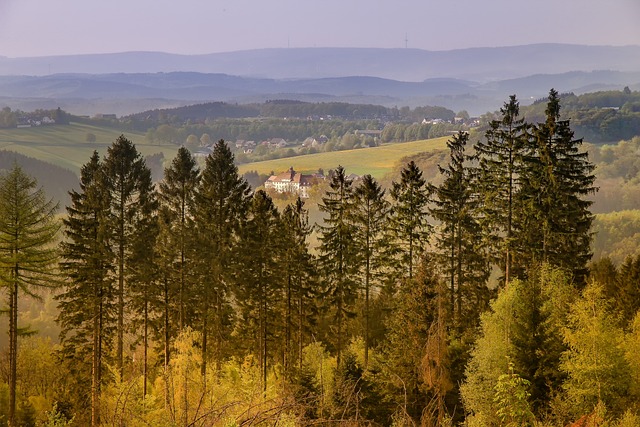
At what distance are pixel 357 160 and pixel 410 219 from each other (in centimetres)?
7587

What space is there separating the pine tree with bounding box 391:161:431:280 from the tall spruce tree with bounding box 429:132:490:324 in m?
0.70

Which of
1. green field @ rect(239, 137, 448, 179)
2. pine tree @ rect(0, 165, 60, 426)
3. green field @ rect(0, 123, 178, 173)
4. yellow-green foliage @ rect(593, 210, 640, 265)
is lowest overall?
yellow-green foliage @ rect(593, 210, 640, 265)

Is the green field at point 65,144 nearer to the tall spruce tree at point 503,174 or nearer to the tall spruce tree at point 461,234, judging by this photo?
the tall spruce tree at point 461,234

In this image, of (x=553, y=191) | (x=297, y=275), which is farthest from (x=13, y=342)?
(x=553, y=191)

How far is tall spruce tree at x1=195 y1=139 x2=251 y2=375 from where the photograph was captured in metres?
33.9

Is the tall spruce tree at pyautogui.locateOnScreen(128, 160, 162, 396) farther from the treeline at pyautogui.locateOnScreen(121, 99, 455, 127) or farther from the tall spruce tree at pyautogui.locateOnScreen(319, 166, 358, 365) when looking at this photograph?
the treeline at pyautogui.locateOnScreen(121, 99, 455, 127)

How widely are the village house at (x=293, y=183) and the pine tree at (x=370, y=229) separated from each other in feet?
124

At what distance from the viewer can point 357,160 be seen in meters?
109

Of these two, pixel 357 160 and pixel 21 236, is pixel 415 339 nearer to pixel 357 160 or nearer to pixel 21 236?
pixel 21 236

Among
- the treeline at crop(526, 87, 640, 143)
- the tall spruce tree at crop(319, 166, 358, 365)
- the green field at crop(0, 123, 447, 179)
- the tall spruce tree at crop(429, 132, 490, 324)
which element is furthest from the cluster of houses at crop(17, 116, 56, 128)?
the tall spruce tree at crop(429, 132, 490, 324)

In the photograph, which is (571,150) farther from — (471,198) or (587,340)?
(587,340)

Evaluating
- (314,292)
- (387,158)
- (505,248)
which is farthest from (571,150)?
(387,158)

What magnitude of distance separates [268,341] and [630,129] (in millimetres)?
72654

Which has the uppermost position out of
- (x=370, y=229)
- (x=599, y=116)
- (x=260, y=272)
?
(x=599, y=116)
